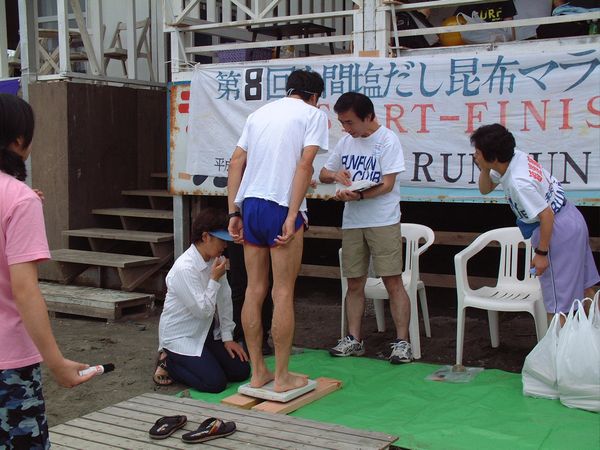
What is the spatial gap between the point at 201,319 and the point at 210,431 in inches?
51.5

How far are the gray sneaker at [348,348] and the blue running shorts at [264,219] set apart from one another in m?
1.48

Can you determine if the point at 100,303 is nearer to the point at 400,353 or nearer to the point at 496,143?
the point at 400,353

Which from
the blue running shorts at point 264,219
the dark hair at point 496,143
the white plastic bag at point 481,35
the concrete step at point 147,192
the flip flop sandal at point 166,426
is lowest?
the flip flop sandal at point 166,426

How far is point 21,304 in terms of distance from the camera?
7.31ft

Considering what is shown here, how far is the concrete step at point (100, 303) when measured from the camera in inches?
269

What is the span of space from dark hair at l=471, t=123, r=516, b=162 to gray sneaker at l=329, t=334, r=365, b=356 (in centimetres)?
172

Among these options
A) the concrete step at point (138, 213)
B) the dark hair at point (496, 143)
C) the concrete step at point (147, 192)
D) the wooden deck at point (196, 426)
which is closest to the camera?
the wooden deck at point (196, 426)

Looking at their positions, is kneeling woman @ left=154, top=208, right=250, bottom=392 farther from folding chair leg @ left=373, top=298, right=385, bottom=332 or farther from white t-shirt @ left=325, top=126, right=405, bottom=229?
folding chair leg @ left=373, top=298, right=385, bottom=332

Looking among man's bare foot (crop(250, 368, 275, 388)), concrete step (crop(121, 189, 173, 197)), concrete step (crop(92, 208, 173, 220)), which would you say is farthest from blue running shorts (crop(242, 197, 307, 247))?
concrete step (crop(121, 189, 173, 197))

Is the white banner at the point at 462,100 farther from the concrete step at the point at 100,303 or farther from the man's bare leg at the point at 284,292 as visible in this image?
the man's bare leg at the point at 284,292

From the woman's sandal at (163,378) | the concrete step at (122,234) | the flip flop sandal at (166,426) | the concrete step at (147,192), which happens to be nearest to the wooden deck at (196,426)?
the flip flop sandal at (166,426)

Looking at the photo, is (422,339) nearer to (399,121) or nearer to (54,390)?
(399,121)

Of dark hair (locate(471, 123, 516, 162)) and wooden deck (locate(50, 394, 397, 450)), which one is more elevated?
dark hair (locate(471, 123, 516, 162))

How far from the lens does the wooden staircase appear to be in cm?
738
